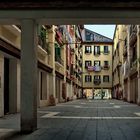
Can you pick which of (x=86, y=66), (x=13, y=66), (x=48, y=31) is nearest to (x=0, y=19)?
(x=13, y=66)

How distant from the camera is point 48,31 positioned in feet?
135

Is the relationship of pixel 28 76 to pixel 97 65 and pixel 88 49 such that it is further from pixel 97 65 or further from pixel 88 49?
pixel 88 49

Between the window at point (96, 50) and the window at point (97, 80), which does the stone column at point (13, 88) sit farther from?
the window at point (96, 50)

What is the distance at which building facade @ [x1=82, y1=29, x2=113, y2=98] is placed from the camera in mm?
109062

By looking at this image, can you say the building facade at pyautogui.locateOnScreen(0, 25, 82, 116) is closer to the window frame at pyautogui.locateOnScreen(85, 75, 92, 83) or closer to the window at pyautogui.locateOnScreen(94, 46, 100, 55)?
the window frame at pyautogui.locateOnScreen(85, 75, 92, 83)

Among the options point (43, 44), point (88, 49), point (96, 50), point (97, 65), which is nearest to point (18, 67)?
point (43, 44)

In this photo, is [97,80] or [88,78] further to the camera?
[97,80]

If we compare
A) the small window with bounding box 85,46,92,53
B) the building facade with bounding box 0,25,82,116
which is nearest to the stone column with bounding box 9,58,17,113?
the building facade with bounding box 0,25,82,116

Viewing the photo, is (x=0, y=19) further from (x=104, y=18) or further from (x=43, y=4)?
(x=104, y=18)

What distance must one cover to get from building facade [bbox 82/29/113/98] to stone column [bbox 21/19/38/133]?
93.3 m

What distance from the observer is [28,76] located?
49.2 feet

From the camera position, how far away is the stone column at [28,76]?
48.6 feet

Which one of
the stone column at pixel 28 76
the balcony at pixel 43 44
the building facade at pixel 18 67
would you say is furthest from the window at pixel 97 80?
the stone column at pixel 28 76

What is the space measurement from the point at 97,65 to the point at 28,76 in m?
94.4
